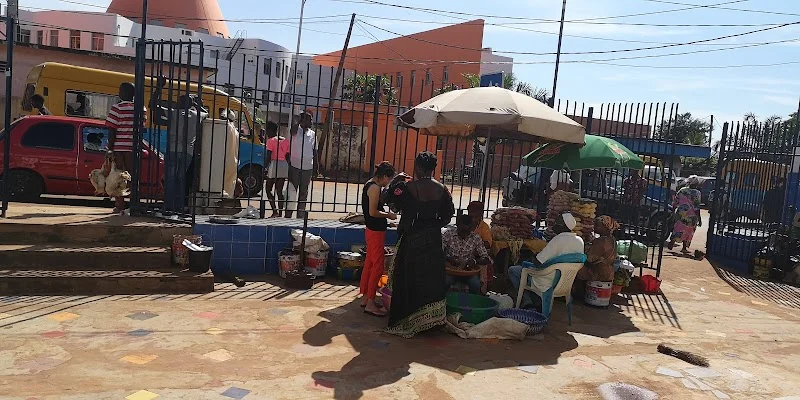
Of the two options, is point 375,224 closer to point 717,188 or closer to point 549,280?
point 549,280

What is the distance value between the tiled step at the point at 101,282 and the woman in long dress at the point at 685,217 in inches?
379

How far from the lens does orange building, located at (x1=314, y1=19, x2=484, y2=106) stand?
1246 inches

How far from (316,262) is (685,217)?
8.39 meters

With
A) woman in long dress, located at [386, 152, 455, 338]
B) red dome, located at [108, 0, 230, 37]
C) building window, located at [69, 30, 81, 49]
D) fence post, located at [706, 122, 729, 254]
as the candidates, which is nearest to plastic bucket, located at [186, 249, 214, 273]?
woman in long dress, located at [386, 152, 455, 338]

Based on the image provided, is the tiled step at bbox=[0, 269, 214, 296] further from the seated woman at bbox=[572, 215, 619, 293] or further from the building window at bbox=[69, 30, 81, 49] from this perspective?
the building window at bbox=[69, 30, 81, 49]

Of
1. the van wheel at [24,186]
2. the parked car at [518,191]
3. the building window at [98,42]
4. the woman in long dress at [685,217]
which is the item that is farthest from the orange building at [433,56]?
the van wheel at [24,186]

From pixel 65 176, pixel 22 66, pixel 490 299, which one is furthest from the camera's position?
pixel 22 66

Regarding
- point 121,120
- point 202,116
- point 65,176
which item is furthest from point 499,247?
point 65,176

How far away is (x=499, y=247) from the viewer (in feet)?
23.6

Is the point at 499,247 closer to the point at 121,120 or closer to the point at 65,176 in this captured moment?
the point at 121,120

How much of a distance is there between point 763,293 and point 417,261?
6375mm

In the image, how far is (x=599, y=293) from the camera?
6969 millimetres

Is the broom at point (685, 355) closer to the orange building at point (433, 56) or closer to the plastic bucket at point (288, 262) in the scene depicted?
the plastic bucket at point (288, 262)

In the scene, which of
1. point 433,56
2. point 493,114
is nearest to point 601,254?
point 493,114
